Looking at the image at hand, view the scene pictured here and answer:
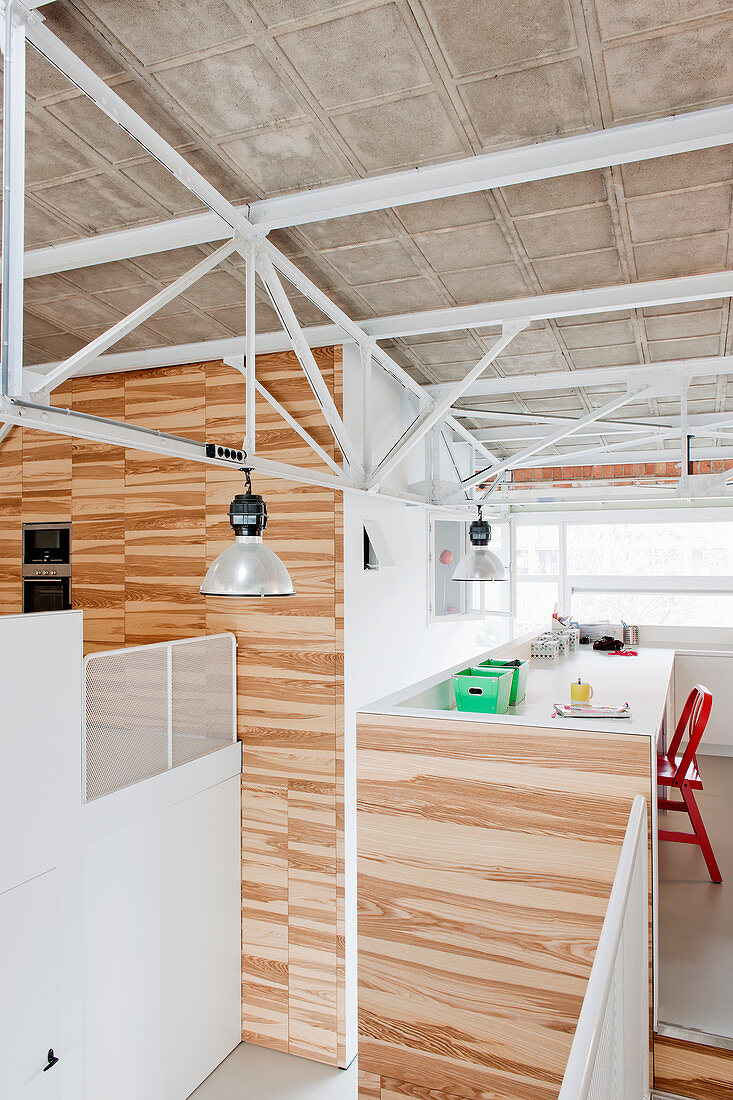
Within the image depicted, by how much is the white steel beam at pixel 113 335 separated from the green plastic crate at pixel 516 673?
2.03 metres

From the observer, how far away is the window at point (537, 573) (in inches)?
382

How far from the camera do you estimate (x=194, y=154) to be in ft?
7.14

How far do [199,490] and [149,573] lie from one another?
Answer: 24.2 inches

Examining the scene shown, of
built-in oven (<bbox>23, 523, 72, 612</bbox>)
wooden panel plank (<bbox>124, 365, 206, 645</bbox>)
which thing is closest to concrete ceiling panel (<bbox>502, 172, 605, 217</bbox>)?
wooden panel plank (<bbox>124, 365, 206, 645</bbox>)

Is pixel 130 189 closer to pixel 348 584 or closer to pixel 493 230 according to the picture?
pixel 493 230

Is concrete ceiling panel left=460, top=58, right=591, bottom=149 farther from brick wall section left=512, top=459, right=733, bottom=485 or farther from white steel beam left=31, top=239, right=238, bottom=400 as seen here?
brick wall section left=512, top=459, right=733, bottom=485

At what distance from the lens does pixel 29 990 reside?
2684 millimetres

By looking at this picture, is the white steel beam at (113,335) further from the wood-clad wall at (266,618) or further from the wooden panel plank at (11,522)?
the wooden panel plank at (11,522)

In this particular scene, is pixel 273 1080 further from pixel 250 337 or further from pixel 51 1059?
pixel 250 337

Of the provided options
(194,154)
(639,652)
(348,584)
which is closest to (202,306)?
(194,154)

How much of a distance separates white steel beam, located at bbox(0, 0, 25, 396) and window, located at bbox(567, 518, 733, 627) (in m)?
8.56

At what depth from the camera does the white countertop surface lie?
2.43 meters

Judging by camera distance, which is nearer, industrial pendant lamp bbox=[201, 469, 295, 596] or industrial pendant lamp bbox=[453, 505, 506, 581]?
industrial pendant lamp bbox=[201, 469, 295, 596]

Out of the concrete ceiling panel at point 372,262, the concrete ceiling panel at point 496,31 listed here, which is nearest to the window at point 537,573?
the concrete ceiling panel at point 372,262
